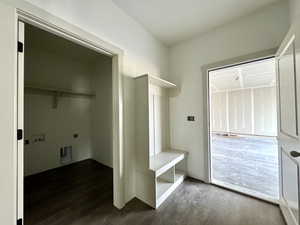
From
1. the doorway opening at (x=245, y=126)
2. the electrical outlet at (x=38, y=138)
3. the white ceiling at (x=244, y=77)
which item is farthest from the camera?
the white ceiling at (x=244, y=77)

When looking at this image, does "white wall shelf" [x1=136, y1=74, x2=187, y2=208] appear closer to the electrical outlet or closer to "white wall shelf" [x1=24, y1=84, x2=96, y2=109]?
"white wall shelf" [x1=24, y1=84, x2=96, y2=109]

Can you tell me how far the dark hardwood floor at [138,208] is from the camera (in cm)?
165

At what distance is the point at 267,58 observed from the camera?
6.61ft

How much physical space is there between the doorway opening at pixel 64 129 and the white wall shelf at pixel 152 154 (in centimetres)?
53

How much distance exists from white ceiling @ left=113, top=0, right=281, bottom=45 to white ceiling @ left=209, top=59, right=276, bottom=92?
3.16 m

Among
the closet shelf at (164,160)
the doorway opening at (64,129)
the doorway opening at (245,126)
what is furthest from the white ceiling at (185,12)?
the closet shelf at (164,160)

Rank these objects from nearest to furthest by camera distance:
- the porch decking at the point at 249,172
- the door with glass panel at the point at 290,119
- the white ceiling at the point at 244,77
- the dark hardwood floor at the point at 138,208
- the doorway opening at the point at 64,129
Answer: the door with glass panel at the point at 290,119 < the dark hardwood floor at the point at 138,208 < the doorway opening at the point at 64,129 < the porch decking at the point at 249,172 < the white ceiling at the point at 244,77

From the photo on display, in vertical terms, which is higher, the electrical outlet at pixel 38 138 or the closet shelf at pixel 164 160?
the electrical outlet at pixel 38 138

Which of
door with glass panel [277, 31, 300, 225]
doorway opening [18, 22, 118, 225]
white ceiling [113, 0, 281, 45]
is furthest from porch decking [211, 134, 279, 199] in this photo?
white ceiling [113, 0, 281, 45]

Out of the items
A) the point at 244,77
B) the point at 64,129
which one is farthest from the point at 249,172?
the point at 244,77

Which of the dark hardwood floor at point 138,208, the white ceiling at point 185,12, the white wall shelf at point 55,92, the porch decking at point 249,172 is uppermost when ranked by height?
the white ceiling at point 185,12

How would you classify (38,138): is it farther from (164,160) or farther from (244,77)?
(244,77)

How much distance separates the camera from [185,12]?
81.3 inches

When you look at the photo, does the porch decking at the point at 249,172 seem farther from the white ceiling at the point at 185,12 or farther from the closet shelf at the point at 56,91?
the closet shelf at the point at 56,91
